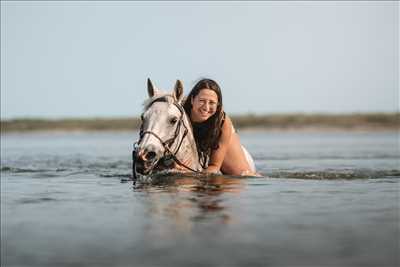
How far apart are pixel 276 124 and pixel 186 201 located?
4921 cm

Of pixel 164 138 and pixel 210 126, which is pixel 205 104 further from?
pixel 164 138

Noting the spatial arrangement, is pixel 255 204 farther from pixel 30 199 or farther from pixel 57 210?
pixel 30 199

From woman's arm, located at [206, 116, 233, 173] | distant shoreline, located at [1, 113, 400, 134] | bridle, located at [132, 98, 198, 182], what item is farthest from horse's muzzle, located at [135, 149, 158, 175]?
distant shoreline, located at [1, 113, 400, 134]

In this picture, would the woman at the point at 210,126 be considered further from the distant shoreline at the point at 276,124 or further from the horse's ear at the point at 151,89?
the distant shoreline at the point at 276,124

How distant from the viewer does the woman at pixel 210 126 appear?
857 cm

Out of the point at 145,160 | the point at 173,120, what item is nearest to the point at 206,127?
the point at 173,120

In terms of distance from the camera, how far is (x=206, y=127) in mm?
8844

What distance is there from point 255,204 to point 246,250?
7.26 feet

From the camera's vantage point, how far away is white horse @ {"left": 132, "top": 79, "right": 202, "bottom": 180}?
25.3 feet

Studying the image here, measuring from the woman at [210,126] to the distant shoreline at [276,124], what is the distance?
42.9 m

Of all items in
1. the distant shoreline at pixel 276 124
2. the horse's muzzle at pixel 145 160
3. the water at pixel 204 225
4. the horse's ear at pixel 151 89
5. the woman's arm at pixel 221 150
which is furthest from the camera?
the distant shoreline at pixel 276 124

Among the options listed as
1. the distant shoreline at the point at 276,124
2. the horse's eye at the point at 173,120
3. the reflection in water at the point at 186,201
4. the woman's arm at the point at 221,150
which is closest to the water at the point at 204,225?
the reflection in water at the point at 186,201

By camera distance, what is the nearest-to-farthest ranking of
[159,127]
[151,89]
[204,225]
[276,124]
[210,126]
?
[204,225] < [159,127] < [151,89] < [210,126] < [276,124]

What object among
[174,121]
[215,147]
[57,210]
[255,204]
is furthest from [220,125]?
[57,210]
